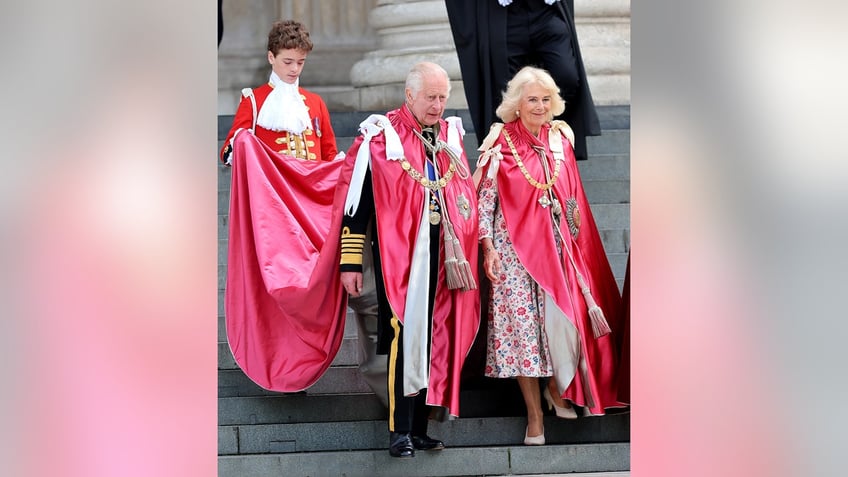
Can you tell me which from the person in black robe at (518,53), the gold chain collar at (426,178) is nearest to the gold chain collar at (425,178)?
the gold chain collar at (426,178)

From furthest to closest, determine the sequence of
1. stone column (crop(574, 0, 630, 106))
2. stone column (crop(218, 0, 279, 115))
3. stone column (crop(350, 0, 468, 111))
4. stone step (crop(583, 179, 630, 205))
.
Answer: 1. stone column (crop(218, 0, 279, 115))
2. stone column (crop(350, 0, 468, 111))
3. stone column (crop(574, 0, 630, 106))
4. stone step (crop(583, 179, 630, 205))

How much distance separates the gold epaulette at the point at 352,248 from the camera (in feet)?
19.7

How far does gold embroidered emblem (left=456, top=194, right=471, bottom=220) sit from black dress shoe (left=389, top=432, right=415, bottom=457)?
0.99 m

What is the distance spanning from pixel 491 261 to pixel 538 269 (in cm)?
24

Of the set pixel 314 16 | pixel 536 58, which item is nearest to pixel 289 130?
pixel 536 58

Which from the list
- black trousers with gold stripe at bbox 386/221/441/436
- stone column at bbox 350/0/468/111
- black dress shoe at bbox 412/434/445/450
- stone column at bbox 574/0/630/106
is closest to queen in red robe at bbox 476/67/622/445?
black trousers with gold stripe at bbox 386/221/441/436

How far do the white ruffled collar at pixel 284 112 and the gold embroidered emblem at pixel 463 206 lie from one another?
4.23 ft

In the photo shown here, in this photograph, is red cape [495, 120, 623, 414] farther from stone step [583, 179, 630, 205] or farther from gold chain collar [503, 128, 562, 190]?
stone step [583, 179, 630, 205]

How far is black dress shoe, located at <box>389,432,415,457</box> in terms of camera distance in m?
5.88
